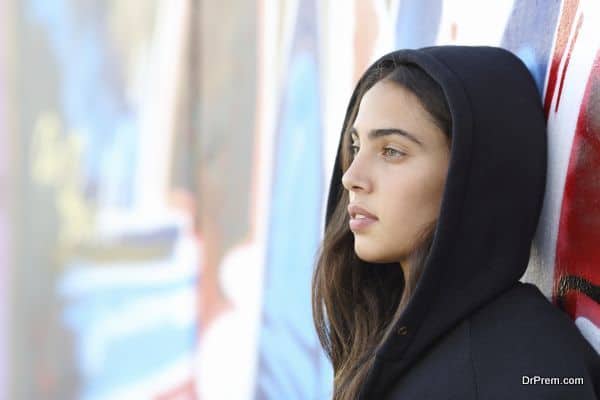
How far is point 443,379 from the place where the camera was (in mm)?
1906

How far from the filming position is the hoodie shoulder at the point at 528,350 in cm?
179

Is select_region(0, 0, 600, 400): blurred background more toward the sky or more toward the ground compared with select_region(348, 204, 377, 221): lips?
more toward the ground

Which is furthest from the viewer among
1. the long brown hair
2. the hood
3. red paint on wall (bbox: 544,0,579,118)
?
the long brown hair

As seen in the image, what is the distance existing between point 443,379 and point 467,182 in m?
0.38

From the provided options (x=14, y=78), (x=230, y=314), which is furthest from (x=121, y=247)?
(x=14, y=78)

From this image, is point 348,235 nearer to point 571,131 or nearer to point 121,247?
point 571,131

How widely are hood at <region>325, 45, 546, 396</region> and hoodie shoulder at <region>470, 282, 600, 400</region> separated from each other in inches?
2.1

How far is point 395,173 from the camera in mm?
2160

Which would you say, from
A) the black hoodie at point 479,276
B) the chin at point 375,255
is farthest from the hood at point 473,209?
the chin at point 375,255

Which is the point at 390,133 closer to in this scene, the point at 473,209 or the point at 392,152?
the point at 392,152

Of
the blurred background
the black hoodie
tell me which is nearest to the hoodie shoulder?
the black hoodie

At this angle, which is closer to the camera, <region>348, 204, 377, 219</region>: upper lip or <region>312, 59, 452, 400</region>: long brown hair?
<region>348, 204, 377, 219</region>: upper lip

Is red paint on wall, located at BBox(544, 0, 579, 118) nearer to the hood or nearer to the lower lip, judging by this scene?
the hood

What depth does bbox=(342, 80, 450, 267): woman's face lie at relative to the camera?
213 cm
